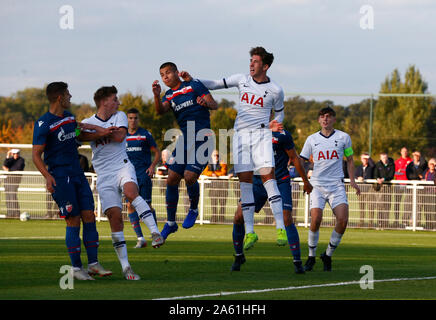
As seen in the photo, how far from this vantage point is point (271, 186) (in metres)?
11.1

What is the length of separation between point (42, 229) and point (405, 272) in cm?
1122

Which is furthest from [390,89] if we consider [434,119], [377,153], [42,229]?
[42,229]

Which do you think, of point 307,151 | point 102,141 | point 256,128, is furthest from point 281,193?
point 102,141

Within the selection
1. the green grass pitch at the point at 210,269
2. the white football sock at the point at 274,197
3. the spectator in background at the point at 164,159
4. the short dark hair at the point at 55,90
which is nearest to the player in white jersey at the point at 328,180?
the green grass pitch at the point at 210,269

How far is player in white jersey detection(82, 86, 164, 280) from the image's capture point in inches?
404

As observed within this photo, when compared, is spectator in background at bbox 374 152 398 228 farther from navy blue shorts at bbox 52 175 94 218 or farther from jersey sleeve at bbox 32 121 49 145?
jersey sleeve at bbox 32 121 49 145

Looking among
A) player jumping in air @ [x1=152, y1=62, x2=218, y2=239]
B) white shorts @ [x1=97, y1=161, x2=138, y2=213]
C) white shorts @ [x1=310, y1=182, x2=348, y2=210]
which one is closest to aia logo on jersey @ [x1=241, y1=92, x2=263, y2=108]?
player jumping in air @ [x1=152, y1=62, x2=218, y2=239]

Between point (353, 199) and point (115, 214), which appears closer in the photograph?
point (115, 214)

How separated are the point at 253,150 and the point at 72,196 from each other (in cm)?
262

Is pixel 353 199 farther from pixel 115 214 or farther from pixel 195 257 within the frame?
pixel 115 214

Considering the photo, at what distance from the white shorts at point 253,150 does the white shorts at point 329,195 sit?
4.30 ft

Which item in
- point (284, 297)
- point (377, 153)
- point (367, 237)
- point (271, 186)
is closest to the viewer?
point (284, 297)

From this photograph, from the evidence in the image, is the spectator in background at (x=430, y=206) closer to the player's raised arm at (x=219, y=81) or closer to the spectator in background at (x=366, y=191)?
the spectator in background at (x=366, y=191)

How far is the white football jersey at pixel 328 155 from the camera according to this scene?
12.2m
